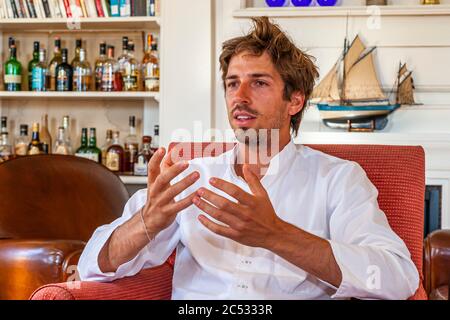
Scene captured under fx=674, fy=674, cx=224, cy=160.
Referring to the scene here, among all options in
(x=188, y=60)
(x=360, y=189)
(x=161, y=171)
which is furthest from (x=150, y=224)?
(x=188, y=60)

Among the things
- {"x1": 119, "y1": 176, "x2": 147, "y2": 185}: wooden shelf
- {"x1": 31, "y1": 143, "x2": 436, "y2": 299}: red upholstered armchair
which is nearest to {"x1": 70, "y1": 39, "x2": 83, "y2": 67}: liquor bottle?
{"x1": 119, "y1": 176, "x2": 147, "y2": 185}: wooden shelf

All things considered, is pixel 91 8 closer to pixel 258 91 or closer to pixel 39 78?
pixel 39 78

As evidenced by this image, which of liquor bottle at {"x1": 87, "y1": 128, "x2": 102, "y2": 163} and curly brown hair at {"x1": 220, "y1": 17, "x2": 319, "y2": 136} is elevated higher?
curly brown hair at {"x1": 220, "y1": 17, "x2": 319, "y2": 136}

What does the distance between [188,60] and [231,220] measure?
168cm

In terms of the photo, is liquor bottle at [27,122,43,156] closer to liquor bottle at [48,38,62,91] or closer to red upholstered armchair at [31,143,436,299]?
liquor bottle at [48,38,62,91]

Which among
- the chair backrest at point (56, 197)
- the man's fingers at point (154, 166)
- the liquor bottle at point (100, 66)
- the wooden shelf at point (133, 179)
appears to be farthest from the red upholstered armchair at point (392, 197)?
the liquor bottle at point (100, 66)

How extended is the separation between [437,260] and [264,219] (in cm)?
49

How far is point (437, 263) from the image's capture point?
1.17 meters

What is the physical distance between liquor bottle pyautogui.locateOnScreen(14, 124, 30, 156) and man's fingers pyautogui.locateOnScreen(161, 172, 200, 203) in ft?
6.15

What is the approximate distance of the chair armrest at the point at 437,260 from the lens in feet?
3.80

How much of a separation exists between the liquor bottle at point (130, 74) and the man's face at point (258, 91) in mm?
1345

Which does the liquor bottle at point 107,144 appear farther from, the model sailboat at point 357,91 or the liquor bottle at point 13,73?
the model sailboat at point 357,91

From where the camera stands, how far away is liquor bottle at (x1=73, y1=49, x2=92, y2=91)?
2.53 metres

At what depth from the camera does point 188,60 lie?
242 cm
